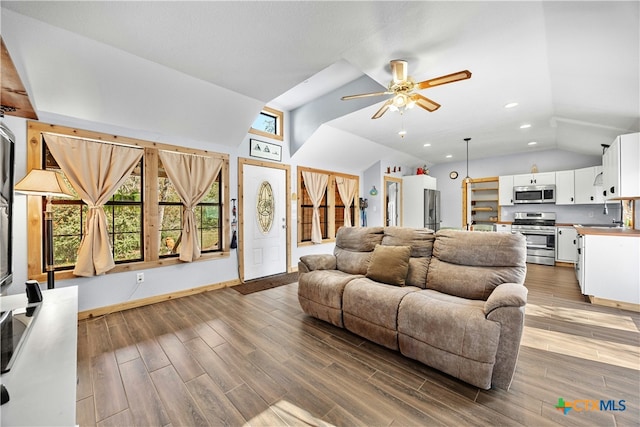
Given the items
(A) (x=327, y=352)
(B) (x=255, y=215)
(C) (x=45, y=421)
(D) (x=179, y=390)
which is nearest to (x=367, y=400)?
(A) (x=327, y=352)

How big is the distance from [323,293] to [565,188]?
6.38m

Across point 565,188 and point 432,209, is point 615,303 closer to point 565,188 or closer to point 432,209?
point 565,188

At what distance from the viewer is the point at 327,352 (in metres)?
2.33

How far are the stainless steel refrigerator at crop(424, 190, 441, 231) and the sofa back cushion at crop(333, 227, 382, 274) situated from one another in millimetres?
4320

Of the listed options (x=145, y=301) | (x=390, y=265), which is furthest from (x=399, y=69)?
(x=145, y=301)

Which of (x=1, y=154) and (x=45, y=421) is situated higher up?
(x=1, y=154)

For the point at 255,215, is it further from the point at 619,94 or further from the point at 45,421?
the point at 619,94

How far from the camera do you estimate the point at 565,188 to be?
5.82 m

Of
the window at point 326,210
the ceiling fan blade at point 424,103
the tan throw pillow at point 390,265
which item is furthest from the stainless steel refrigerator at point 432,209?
the tan throw pillow at point 390,265

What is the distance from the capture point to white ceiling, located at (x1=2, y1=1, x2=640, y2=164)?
2025 millimetres

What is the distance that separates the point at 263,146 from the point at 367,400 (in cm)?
416

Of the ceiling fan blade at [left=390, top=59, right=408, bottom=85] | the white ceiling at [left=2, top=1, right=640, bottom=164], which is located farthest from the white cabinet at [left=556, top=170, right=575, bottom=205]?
the ceiling fan blade at [left=390, top=59, right=408, bottom=85]

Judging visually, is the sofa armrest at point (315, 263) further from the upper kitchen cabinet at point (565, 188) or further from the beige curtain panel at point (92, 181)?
the upper kitchen cabinet at point (565, 188)

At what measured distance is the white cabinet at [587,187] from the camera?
17.8 feet
